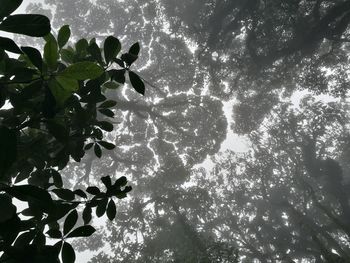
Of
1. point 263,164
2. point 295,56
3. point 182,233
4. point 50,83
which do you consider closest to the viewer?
point 50,83

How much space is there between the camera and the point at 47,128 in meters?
2.15

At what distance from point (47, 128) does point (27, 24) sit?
1.15 meters

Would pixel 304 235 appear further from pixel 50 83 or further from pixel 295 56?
pixel 50 83

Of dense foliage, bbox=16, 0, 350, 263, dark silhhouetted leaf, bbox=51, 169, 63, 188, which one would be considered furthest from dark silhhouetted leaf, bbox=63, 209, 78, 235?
dense foliage, bbox=16, 0, 350, 263

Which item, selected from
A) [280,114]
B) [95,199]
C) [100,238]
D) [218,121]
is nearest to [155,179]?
[218,121]

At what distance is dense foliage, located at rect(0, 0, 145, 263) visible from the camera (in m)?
1.12

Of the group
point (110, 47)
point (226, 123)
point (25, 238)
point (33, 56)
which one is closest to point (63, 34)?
point (110, 47)

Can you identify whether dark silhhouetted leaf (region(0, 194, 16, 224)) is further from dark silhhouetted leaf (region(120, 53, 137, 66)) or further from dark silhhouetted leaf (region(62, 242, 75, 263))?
dark silhhouetted leaf (region(120, 53, 137, 66))

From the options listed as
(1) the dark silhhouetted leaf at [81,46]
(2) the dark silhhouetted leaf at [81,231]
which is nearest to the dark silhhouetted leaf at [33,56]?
(2) the dark silhhouetted leaf at [81,231]

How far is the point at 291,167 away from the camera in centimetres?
2477

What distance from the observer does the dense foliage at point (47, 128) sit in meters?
1.12

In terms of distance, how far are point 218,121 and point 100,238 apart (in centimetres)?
1328

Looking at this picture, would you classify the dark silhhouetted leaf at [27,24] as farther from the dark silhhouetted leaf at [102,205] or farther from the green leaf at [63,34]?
the dark silhhouetted leaf at [102,205]

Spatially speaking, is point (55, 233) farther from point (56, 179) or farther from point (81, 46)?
point (81, 46)
